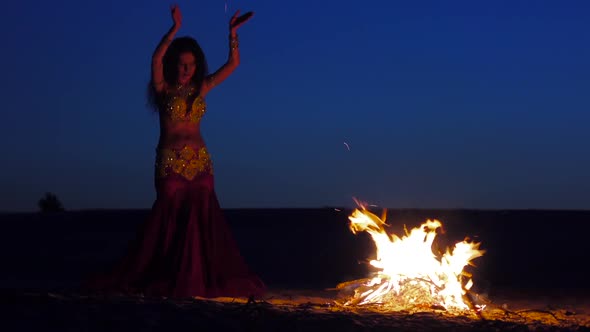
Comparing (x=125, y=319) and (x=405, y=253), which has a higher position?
(x=405, y=253)

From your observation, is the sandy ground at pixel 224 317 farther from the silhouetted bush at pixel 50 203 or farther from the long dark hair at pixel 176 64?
the silhouetted bush at pixel 50 203

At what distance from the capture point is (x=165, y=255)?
7828 mm

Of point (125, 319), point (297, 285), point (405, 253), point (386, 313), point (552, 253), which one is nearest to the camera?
point (125, 319)

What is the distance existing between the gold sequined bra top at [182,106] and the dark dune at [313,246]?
6.38 feet

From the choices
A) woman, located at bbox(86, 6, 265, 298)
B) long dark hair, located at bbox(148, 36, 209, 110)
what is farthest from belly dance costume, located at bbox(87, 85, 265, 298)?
long dark hair, located at bbox(148, 36, 209, 110)

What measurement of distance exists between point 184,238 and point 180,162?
673mm

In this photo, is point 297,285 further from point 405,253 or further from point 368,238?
point 368,238

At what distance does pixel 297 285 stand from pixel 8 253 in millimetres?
5930

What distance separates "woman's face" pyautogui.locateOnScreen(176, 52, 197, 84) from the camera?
307 inches

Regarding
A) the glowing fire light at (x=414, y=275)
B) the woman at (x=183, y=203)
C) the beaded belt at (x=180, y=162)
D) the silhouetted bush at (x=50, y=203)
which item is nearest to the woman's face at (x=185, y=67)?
the woman at (x=183, y=203)

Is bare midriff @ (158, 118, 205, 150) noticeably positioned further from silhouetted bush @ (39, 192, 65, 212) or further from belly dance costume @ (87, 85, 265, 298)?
silhouetted bush @ (39, 192, 65, 212)

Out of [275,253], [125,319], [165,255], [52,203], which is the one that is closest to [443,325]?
[125,319]

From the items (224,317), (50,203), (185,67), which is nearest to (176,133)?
(185,67)

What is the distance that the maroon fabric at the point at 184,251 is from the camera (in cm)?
772
